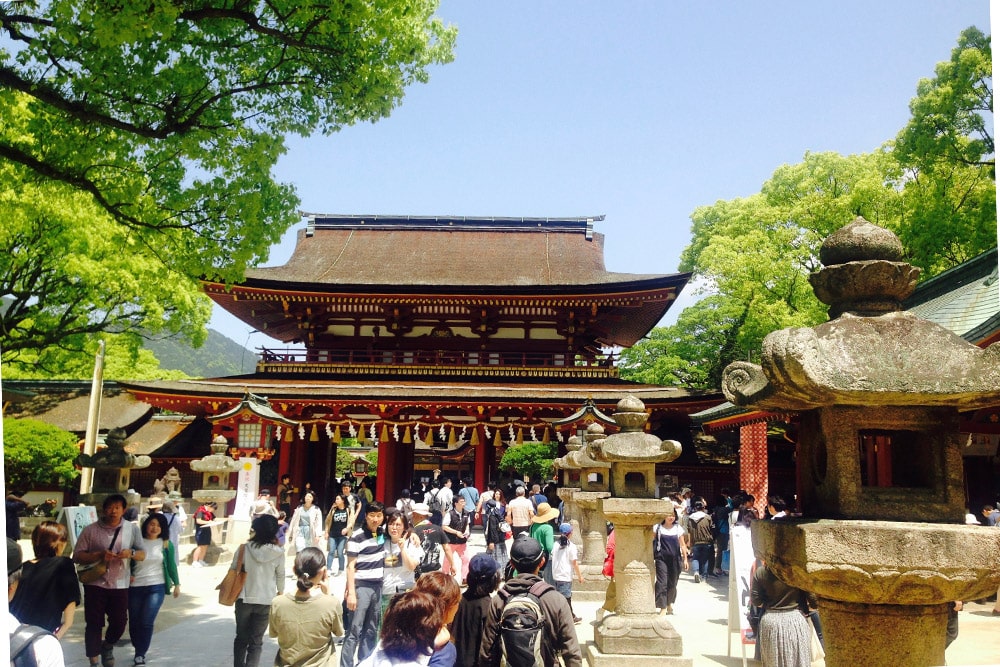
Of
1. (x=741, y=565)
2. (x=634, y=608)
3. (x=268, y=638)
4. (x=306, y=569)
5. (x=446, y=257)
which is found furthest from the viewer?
(x=446, y=257)

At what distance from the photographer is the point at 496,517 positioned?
1102 cm

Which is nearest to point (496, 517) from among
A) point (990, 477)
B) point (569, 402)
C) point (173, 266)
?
point (173, 266)

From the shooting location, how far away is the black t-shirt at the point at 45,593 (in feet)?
16.1

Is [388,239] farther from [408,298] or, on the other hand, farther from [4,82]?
[4,82]

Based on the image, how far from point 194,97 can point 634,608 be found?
7.33 meters

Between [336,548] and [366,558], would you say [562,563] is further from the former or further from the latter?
[336,548]

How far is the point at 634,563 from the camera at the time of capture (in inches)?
286

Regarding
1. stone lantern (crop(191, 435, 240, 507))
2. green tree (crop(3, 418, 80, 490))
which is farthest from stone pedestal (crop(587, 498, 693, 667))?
green tree (crop(3, 418, 80, 490))

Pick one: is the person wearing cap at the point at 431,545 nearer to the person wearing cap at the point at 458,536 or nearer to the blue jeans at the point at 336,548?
the person wearing cap at the point at 458,536

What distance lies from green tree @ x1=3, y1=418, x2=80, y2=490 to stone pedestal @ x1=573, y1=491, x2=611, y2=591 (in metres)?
13.6

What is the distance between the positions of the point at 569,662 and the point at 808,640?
8.25 ft

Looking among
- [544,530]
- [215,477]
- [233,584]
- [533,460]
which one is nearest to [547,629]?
[233,584]

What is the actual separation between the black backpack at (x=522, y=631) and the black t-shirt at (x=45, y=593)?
3.31 m

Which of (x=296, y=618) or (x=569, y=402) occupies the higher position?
(x=569, y=402)
